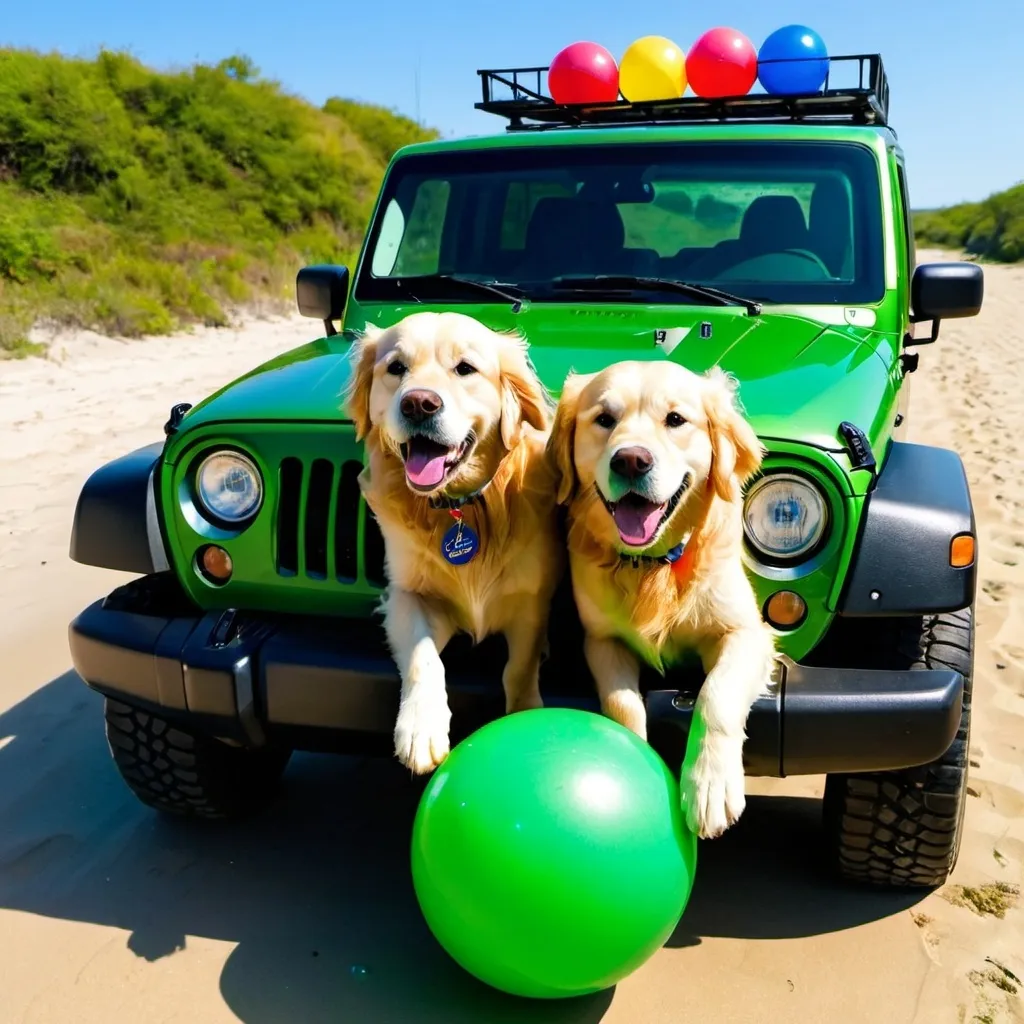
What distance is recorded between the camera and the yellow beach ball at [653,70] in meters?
4.92

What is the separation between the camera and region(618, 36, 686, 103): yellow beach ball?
4.92m

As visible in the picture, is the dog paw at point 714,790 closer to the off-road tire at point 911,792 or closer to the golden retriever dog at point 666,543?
the golden retriever dog at point 666,543

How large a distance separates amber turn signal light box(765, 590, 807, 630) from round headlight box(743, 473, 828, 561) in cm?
10

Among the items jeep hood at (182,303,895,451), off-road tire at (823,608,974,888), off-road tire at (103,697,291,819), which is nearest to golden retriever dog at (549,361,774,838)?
jeep hood at (182,303,895,451)

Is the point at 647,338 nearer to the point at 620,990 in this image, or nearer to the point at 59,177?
the point at 620,990

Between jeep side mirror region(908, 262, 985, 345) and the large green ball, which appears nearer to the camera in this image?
the large green ball

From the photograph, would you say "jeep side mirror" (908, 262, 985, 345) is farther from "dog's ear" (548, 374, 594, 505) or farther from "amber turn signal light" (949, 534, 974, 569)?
"dog's ear" (548, 374, 594, 505)

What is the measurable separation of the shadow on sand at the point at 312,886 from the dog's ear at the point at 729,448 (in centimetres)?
128

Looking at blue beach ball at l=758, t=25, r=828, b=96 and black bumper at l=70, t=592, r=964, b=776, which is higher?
blue beach ball at l=758, t=25, r=828, b=96

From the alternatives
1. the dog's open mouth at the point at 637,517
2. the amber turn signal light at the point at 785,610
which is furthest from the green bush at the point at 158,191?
the amber turn signal light at the point at 785,610

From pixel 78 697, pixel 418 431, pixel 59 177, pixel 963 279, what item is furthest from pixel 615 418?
pixel 59 177

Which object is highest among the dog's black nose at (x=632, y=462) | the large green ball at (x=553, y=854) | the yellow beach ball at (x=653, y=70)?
the yellow beach ball at (x=653, y=70)

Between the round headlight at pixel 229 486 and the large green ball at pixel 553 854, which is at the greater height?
the round headlight at pixel 229 486

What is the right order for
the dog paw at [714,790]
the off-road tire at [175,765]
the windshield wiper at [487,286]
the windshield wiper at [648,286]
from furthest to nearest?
the windshield wiper at [487,286]
the windshield wiper at [648,286]
the off-road tire at [175,765]
the dog paw at [714,790]
